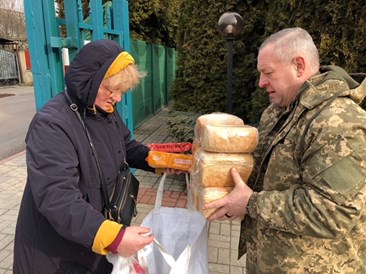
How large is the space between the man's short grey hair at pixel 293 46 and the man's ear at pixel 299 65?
0.05 feet

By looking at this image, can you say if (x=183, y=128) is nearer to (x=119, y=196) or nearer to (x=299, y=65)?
(x=119, y=196)

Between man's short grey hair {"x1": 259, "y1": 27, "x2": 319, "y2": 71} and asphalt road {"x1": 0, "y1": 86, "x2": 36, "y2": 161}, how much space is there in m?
6.54

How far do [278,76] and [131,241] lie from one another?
3.08 feet

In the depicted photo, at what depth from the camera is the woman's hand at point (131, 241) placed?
52.3 inches

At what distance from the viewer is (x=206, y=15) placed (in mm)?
6004

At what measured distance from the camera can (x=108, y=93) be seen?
5.10 ft

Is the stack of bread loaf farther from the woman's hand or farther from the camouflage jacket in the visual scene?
the woman's hand

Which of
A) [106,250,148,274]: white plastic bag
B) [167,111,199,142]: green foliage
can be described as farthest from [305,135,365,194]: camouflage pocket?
[167,111,199,142]: green foliage

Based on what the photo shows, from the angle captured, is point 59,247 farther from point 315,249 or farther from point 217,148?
point 315,249

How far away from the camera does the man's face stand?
4.53 feet

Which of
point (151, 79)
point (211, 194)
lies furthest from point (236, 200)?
point (151, 79)

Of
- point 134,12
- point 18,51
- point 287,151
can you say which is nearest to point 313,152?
point 287,151

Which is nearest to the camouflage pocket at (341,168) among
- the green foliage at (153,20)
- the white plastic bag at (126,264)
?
the white plastic bag at (126,264)

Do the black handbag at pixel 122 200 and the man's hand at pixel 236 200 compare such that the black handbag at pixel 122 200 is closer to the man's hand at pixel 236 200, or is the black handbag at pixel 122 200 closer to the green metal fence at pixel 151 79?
the man's hand at pixel 236 200
